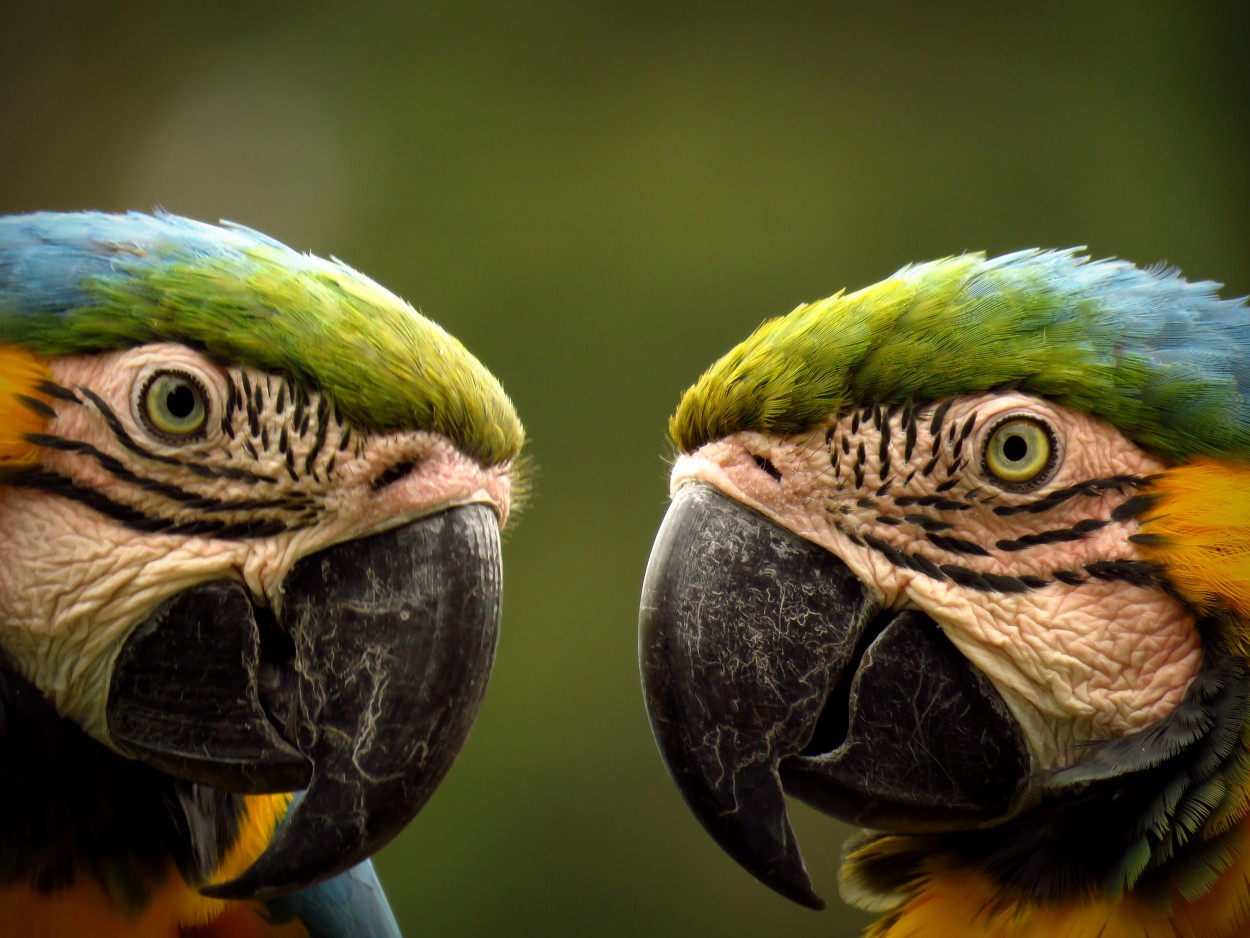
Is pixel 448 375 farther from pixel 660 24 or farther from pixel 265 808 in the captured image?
pixel 660 24

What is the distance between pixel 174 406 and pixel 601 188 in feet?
11.3

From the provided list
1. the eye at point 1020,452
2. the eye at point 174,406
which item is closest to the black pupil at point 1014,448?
the eye at point 1020,452

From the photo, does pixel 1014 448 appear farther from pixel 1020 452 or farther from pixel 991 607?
pixel 991 607

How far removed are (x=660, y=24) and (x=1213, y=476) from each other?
3882 mm

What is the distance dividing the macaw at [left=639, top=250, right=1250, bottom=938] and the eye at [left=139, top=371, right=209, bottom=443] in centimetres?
55

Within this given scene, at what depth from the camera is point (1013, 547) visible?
52.6 inches

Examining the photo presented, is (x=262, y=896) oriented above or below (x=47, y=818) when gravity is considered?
below

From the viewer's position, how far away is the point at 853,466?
138 centimetres

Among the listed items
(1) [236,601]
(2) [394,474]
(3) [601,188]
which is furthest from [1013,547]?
(3) [601,188]

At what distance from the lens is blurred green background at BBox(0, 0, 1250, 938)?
4.34 m

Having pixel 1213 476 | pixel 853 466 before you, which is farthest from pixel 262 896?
pixel 1213 476

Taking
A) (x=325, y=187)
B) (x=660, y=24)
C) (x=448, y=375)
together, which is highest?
(x=660, y=24)

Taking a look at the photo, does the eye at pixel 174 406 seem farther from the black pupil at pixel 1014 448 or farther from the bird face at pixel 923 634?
the black pupil at pixel 1014 448

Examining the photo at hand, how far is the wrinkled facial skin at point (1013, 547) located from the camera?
1296mm
